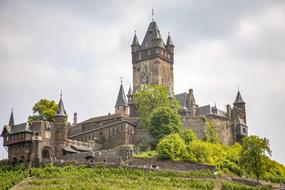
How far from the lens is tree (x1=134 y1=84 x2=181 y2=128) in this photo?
282ft

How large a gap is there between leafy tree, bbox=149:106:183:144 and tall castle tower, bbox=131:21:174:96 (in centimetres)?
1474

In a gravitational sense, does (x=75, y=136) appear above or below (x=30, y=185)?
above

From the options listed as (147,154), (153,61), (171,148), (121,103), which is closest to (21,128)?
(147,154)

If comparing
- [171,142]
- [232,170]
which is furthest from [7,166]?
[232,170]

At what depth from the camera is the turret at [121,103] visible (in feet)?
323

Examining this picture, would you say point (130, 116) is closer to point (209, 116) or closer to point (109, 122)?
point (109, 122)

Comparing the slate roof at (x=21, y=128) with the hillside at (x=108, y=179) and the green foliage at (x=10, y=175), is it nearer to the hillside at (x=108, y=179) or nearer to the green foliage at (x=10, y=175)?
the green foliage at (x=10, y=175)

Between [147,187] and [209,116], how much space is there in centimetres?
2834

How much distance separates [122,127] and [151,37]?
22.7 metres

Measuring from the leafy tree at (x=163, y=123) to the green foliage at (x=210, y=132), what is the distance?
5.44 m

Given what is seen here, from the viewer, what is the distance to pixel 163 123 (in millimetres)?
80938

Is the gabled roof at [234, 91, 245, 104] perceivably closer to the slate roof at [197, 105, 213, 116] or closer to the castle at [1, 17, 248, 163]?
the castle at [1, 17, 248, 163]

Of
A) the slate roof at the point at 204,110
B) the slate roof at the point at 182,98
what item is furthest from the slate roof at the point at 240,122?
the slate roof at the point at 182,98

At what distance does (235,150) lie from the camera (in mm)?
83188
